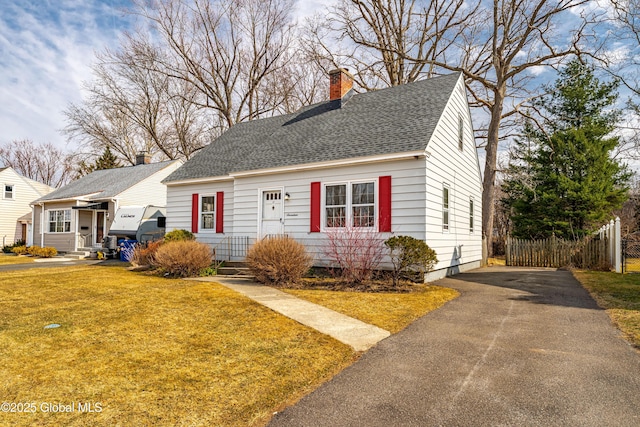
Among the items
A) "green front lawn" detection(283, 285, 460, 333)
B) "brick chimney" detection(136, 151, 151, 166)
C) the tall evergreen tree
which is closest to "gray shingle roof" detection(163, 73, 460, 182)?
"green front lawn" detection(283, 285, 460, 333)

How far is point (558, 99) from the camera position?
24.2m

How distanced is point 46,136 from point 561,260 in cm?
5319

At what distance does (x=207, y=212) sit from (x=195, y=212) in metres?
0.59

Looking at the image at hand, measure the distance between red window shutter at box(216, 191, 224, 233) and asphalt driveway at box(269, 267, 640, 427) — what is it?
10227 millimetres

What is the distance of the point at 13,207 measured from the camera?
3059cm

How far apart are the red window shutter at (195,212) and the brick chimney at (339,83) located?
6.99m

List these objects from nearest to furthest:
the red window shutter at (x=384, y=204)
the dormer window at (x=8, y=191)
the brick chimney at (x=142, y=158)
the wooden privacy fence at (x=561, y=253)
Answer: the red window shutter at (x=384, y=204), the wooden privacy fence at (x=561, y=253), the brick chimney at (x=142, y=158), the dormer window at (x=8, y=191)

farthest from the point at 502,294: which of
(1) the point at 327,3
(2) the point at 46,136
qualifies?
(2) the point at 46,136

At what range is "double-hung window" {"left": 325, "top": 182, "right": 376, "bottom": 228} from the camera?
11242mm

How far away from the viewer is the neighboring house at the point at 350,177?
10.8 metres

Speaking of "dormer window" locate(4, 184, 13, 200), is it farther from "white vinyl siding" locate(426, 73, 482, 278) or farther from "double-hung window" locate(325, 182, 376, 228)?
"white vinyl siding" locate(426, 73, 482, 278)

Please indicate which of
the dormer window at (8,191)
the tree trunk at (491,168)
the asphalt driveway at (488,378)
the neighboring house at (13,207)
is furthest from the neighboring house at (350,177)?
the dormer window at (8,191)

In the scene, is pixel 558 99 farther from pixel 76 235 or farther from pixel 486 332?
pixel 76 235

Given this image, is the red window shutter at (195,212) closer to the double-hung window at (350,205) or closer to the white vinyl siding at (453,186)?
the double-hung window at (350,205)
